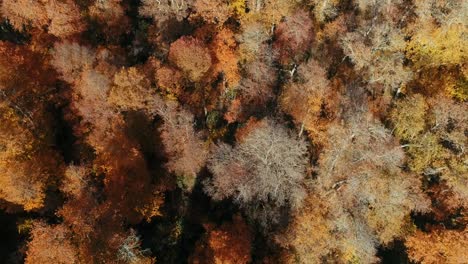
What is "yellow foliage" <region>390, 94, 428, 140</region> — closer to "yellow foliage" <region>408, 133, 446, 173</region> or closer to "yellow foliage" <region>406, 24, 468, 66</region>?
"yellow foliage" <region>408, 133, 446, 173</region>

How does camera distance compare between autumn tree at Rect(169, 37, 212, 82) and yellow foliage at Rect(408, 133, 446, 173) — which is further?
autumn tree at Rect(169, 37, 212, 82)

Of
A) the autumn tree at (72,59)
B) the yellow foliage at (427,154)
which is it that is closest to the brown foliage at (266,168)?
the yellow foliage at (427,154)

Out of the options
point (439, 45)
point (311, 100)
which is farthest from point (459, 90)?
point (311, 100)

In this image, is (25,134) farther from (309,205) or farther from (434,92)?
(434,92)

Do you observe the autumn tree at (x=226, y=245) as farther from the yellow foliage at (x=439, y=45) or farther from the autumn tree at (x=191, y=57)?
the yellow foliage at (x=439, y=45)

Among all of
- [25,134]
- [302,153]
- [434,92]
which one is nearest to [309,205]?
[302,153]

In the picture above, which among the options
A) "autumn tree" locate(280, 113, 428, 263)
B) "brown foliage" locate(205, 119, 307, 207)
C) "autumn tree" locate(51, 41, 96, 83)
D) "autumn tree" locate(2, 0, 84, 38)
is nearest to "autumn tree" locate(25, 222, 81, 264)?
"brown foliage" locate(205, 119, 307, 207)
